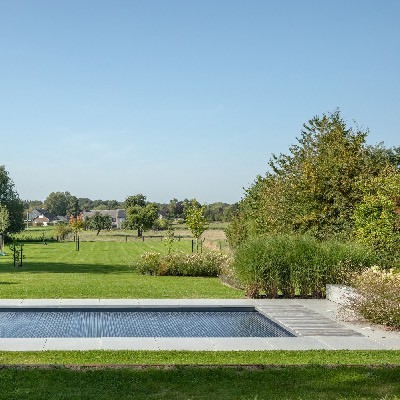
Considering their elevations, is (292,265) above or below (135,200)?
below

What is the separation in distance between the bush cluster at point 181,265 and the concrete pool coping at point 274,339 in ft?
30.0

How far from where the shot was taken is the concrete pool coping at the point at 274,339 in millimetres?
9781

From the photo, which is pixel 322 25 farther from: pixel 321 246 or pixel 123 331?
pixel 123 331

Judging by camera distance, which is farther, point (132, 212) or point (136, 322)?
point (132, 212)

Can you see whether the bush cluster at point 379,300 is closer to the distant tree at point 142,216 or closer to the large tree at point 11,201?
the distant tree at point 142,216

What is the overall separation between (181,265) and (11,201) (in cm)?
5894

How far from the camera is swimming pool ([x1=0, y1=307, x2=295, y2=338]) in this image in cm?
1141

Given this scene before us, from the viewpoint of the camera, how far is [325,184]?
21.6 metres

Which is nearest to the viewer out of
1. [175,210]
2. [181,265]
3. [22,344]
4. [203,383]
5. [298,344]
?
[203,383]

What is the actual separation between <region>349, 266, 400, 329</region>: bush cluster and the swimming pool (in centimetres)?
175

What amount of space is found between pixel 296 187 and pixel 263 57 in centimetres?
479

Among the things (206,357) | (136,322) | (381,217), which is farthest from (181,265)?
(206,357)

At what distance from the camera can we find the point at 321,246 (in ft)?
53.7

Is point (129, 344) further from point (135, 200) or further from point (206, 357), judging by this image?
point (135, 200)
